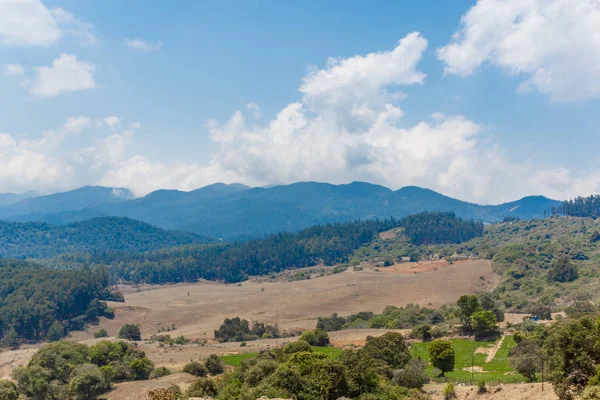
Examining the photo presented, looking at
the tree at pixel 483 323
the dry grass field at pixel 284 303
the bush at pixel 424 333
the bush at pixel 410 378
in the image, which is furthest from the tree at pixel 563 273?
the bush at pixel 410 378

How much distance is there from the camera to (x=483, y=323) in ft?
183

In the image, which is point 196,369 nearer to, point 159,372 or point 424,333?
point 159,372

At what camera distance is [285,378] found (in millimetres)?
30078

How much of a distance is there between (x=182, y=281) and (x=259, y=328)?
4201 inches

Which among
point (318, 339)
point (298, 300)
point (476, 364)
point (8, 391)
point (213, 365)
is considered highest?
point (8, 391)

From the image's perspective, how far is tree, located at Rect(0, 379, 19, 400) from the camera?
1561 inches

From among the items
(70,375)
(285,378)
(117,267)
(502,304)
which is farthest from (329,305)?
(117,267)

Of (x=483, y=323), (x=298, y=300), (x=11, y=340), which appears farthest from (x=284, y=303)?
(x=483, y=323)

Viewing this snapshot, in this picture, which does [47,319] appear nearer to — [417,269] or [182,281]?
[182,281]

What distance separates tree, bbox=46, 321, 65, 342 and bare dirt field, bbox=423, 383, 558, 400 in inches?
3274

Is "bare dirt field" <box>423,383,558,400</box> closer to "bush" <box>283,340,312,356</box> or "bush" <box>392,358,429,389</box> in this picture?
"bush" <box>392,358,429,389</box>

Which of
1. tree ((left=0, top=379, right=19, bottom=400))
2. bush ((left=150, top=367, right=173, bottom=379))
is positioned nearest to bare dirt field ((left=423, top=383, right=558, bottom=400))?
bush ((left=150, top=367, right=173, bottom=379))

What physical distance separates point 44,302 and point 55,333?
1090 centimetres

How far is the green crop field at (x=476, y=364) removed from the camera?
38062mm
